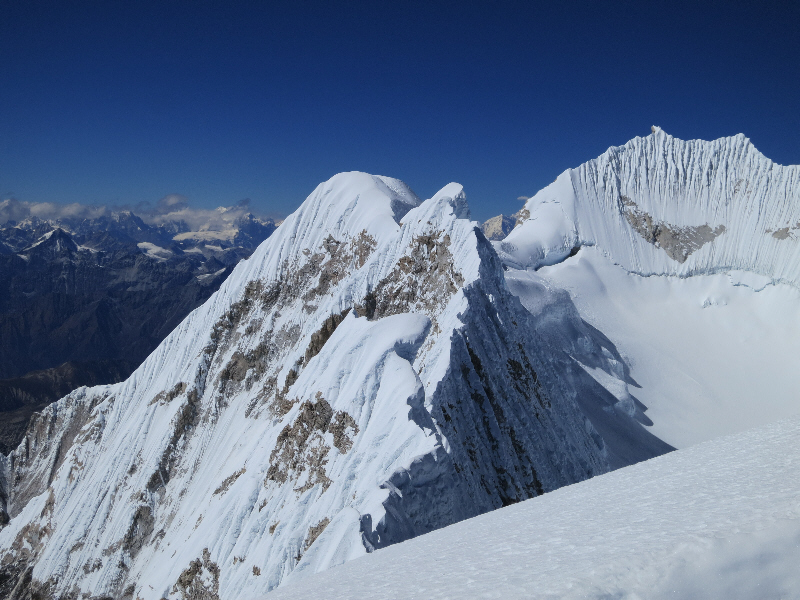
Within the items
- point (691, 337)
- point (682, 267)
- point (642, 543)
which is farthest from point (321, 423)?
point (682, 267)

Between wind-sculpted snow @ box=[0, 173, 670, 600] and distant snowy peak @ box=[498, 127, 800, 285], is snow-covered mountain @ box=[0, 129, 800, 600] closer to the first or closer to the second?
wind-sculpted snow @ box=[0, 173, 670, 600]

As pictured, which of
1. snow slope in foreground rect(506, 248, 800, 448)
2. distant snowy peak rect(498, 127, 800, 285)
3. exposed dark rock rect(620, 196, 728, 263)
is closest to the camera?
snow slope in foreground rect(506, 248, 800, 448)

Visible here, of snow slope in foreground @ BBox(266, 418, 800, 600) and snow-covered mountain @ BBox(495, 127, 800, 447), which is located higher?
snow-covered mountain @ BBox(495, 127, 800, 447)

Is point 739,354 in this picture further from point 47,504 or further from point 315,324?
point 47,504

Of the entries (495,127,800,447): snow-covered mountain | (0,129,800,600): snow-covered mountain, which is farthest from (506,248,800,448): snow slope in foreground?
(0,129,800,600): snow-covered mountain

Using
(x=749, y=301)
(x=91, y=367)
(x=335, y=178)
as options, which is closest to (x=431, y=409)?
(x=335, y=178)

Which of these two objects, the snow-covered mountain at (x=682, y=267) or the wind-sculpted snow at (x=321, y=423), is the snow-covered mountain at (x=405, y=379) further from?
the snow-covered mountain at (x=682, y=267)
